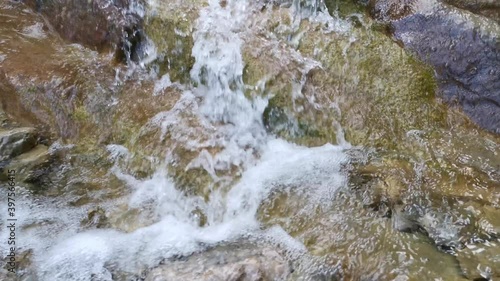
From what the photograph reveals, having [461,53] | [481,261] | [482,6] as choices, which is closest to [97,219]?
[481,261]

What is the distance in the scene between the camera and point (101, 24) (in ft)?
18.5

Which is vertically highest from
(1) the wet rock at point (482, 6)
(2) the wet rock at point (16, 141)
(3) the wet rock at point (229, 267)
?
(1) the wet rock at point (482, 6)

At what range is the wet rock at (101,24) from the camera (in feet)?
17.9

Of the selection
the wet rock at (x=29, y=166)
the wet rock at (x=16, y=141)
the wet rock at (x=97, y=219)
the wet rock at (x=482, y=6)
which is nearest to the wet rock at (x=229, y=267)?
the wet rock at (x=97, y=219)

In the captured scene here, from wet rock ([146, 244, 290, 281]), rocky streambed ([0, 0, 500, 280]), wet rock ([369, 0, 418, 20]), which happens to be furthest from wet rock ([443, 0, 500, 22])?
wet rock ([146, 244, 290, 281])

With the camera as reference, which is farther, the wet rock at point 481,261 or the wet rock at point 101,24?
the wet rock at point 101,24

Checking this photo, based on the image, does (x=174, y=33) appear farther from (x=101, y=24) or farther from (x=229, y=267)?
(x=229, y=267)

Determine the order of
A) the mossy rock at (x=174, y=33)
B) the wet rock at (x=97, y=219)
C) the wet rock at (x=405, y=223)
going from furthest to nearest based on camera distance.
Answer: the mossy rock at (x=174, y=33) < the wet rock at (x=97, y=219) < the wet rock at (x=405, y=223)

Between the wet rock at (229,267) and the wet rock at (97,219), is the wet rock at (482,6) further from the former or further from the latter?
the wet rock at (97,219)

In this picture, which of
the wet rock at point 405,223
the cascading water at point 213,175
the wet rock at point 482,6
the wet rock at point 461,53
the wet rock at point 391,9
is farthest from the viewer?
the wet rock at point 391,9

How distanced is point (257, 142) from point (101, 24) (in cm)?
260

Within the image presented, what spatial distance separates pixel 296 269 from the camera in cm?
344

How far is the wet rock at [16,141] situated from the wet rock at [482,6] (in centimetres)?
458

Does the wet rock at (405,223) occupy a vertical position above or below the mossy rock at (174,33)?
below
